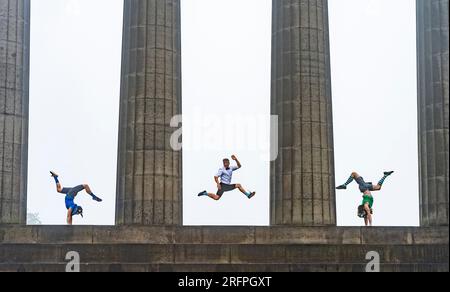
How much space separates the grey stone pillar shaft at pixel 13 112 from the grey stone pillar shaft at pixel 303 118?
18.1 meters

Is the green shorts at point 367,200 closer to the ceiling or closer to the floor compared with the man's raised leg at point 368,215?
closer to the ceiling

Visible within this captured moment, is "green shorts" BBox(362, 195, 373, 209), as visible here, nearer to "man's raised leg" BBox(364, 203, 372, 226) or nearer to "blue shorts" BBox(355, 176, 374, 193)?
"man's raised leg" BBox(364, 203, 372, 226)

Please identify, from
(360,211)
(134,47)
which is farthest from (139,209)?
(360,211)

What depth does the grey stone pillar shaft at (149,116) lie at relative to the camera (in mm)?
62531

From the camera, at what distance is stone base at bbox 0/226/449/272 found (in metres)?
56.1

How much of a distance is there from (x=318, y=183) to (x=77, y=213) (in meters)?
17.2

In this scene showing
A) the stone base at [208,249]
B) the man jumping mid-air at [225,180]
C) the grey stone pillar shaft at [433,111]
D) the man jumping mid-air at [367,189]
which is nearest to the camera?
the stone base at [208,249]

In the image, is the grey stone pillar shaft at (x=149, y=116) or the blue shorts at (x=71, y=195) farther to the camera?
the grey stone pillar shaft at (x=149, y=116)

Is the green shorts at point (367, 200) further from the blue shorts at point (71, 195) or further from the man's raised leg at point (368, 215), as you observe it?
the blue shorts at point (71, 195)

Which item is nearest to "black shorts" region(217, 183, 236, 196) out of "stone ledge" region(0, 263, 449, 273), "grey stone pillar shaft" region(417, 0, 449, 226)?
"stone ledge" region(0, 263, 449, 273)

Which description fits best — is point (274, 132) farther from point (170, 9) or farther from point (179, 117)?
point (170, 9)

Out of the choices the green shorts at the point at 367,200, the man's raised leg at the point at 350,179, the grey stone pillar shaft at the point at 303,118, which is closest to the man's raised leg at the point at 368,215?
the green shorts at the point at 367,200

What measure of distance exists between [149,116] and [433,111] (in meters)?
21.7

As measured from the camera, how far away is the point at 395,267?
57.3 m
